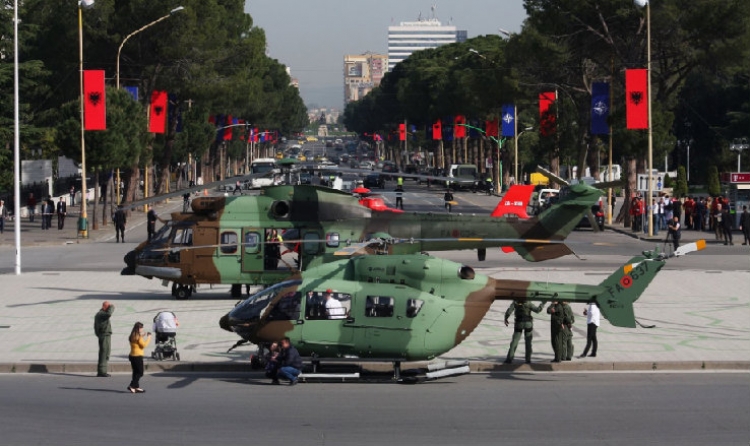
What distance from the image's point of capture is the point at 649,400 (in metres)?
22.4

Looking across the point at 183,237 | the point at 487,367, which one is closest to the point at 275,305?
the point at 487,367

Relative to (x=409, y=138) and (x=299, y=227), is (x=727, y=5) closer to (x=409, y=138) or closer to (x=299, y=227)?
(x=299, y=227)

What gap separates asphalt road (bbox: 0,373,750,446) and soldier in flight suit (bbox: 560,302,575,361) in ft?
2.79

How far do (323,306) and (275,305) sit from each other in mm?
938

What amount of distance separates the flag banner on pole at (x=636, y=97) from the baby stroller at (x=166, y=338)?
3816cm

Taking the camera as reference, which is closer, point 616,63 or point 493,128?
point 616,63

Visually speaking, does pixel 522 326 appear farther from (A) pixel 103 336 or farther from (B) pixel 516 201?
(B) pixel 516 201

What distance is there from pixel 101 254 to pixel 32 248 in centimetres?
503

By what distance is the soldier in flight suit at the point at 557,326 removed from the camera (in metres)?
25.8

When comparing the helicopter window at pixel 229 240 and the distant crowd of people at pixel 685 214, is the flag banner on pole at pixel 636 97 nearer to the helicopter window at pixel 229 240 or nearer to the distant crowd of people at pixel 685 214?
the distant crowd of people at pixel 685 214

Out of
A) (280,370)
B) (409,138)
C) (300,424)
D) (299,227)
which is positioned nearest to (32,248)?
(299,227)

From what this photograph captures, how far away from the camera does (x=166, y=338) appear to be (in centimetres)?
2620

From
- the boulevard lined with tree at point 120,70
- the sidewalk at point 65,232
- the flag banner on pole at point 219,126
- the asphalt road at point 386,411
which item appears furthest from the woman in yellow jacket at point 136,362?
the flag banner on pole at point 219,126

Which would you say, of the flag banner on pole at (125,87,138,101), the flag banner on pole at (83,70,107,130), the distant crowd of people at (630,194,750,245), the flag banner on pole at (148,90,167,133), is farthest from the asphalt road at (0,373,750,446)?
the flag banner on pole at (148,90,167,133)
